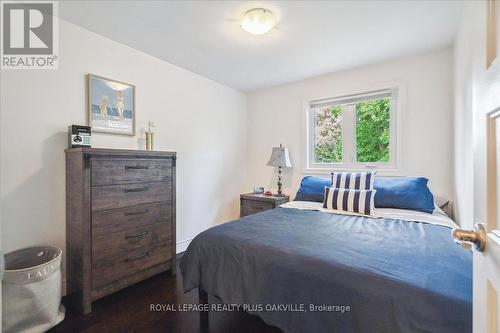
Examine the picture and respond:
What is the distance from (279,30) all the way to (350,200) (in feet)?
5.54

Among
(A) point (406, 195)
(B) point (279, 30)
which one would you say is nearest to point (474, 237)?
(A) point (406, 195)

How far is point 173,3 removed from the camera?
5.73 feet

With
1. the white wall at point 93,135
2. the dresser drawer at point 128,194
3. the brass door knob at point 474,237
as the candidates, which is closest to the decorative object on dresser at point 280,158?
the white wall at point 93,135

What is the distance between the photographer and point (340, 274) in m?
1.04

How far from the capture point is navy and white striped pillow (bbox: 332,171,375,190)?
2.37 m

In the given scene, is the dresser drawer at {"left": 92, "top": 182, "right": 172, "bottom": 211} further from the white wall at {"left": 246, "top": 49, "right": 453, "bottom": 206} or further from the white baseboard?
the white wall at {"left": 246, "top": 49, "right": 453, "bottom": 206}

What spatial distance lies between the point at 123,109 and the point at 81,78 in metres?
0.41

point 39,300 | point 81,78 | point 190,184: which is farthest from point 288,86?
point 39,300

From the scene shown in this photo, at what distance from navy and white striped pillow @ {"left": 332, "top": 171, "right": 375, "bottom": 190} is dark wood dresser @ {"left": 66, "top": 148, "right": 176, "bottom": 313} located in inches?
70.1

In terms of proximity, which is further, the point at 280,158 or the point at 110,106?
the point at 280,158

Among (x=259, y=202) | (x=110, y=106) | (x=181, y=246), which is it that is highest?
(x=110, y=106)

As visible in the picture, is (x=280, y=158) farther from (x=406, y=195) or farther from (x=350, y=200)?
(x=406, y=195)

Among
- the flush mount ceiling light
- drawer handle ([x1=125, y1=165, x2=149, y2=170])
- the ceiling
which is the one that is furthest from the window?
drawer handle ([x1=125, y1=165, x2=149, y2=170])

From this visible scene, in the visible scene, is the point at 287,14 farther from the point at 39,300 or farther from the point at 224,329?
the point at 39,300
